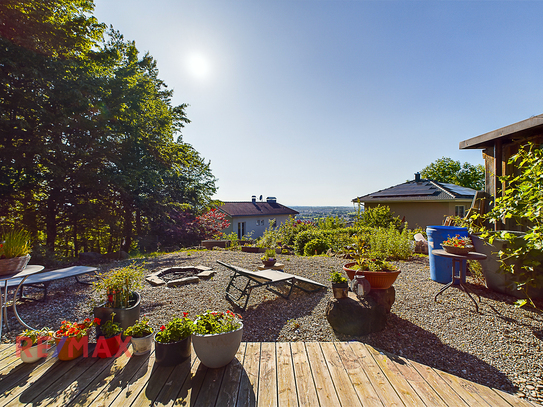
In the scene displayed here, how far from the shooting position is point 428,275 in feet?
15.8

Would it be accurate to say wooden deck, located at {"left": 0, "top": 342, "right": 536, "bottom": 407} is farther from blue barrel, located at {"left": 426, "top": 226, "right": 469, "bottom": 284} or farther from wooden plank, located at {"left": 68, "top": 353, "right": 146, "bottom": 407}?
blue barrel, located at {"left": 426, "top": 226, "right": 469, "bottom": 284}

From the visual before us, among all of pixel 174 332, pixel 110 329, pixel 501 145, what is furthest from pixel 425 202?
pixel 110 329

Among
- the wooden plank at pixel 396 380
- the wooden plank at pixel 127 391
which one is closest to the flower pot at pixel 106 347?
the wooden plank at pixel 127 391

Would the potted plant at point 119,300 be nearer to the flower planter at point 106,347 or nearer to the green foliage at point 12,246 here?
the flower planter at point 106,347

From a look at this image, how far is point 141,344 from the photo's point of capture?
214 centimetres

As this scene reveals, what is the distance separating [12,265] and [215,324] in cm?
205

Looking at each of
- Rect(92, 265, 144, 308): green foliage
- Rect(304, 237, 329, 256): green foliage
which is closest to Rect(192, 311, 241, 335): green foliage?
Rect(92, 265, 144, 308): green foliage

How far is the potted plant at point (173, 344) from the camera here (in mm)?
1949

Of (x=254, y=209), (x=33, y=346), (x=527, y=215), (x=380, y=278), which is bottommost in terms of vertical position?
(x=33, y=346)

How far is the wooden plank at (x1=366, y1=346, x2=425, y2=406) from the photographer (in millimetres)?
1675

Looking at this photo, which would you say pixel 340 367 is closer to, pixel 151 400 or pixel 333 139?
pixel 151 400

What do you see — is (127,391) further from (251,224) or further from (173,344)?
(251,224)

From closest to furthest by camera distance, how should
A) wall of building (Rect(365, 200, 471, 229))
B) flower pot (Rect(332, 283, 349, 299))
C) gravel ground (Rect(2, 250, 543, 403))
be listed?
gravel ground (Rect(2, 250, 543, 403)), flower pot (Rect(332, 283, 349, 299)), wall of building (Rect(365, 200, 471, 229))

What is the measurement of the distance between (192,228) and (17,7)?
1000 cm
